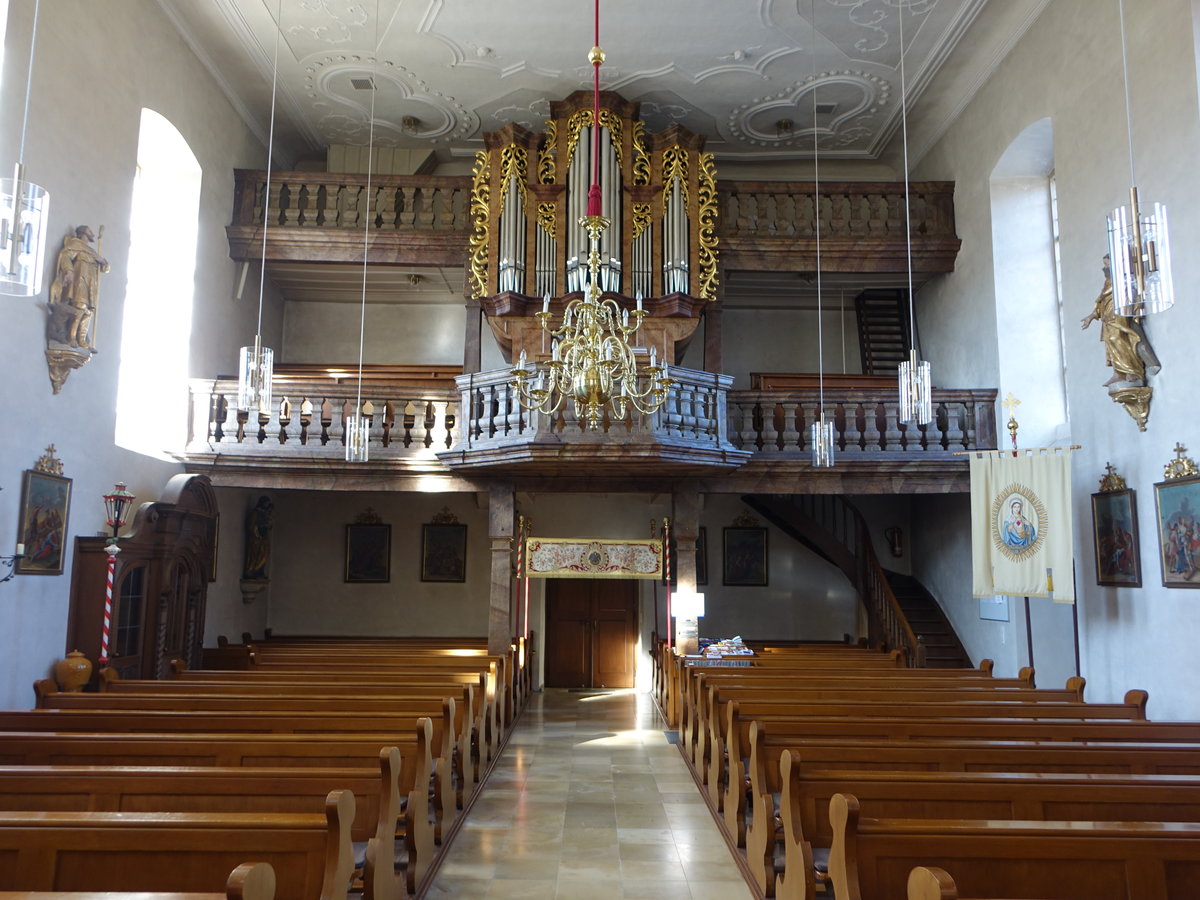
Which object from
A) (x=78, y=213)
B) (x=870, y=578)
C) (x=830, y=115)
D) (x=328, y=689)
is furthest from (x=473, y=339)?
(x=870, y=578)

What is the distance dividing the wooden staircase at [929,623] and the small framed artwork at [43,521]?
32.9 ft

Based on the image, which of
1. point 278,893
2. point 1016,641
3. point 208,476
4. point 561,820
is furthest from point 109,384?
point 1016,641

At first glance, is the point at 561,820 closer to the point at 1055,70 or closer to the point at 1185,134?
the point at 1185,134

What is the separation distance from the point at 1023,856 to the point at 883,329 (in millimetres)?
11854

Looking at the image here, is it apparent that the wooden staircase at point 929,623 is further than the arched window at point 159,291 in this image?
Yes

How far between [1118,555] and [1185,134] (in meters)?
3.66

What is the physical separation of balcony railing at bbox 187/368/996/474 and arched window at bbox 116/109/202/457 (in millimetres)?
323

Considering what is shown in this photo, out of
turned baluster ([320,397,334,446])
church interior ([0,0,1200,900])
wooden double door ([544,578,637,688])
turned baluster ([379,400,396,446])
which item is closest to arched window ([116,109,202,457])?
church interior ([0,0,1200,900])

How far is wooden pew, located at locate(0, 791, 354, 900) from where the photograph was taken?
3207 millimetres

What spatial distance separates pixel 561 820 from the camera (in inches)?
266

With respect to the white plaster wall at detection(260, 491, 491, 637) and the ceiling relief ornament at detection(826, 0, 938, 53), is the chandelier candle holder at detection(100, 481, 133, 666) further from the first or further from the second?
the ceiling relief ornament at detection(826, 0, 938, 53)

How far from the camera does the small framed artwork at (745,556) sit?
14758 millimetres


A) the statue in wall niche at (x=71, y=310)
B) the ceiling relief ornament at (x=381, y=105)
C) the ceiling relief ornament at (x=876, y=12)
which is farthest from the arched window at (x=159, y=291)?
the ceiling relief ornament at (x=876, y=12)

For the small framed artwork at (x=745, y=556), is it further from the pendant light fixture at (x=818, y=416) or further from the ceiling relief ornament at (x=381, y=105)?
the ceiling relief ornament at (x=381, y=105)
